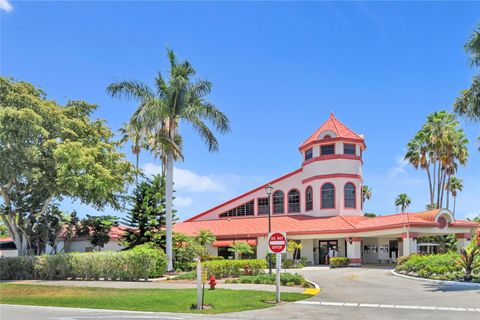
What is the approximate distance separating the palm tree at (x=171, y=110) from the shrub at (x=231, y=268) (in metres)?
3.58

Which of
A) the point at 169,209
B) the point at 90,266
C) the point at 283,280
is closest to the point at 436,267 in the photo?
the point at 283,280

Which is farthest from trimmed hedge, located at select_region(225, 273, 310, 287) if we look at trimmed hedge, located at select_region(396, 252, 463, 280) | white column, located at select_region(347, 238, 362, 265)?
white column, located at select_region(347, 238, 362, 265)

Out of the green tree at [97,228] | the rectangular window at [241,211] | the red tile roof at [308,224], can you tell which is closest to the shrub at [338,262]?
the red tile roof at [308,224]

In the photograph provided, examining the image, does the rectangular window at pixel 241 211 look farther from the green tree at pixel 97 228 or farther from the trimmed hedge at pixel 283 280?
the trimmed hedge at pixel 283 280

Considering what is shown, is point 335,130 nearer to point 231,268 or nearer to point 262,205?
point 262,205

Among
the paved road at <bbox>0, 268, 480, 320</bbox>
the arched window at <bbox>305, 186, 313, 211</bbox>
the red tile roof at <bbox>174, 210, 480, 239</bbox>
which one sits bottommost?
the paved road at <bbox>0, 268, 480, 320</bbox>

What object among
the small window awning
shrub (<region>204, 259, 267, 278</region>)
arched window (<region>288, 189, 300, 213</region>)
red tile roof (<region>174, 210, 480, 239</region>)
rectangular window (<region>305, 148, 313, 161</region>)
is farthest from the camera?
arched window (<region>288, 189, 300, 213</region>)

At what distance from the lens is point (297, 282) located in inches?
868

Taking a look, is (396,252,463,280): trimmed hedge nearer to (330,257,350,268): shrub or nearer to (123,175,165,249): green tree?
(330,257,350,268): shrub

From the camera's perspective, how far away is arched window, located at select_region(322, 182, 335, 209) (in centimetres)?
4272

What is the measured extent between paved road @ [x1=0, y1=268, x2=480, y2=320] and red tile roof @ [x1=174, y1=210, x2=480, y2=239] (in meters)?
13.9

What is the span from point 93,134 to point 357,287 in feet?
69.1

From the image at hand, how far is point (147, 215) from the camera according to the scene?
31984 millimetres

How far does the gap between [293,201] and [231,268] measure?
19.4 metres
